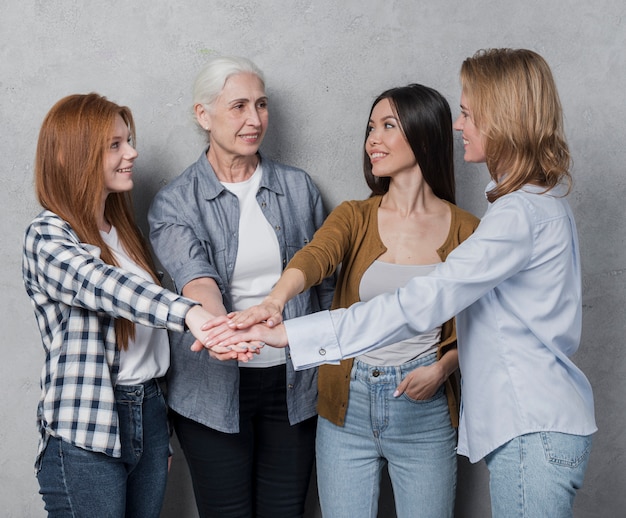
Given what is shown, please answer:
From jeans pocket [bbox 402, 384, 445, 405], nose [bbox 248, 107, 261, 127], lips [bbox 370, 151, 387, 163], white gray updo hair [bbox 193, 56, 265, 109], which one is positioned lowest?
jeans pocket [bbox 402, 384, 445, 405]

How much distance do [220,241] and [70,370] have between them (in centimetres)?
60

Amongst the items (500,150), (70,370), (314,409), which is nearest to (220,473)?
(314,409)

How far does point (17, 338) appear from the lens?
2.66m

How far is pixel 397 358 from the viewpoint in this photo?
2.13m

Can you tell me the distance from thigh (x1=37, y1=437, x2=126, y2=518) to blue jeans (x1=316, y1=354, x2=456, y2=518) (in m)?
0.61

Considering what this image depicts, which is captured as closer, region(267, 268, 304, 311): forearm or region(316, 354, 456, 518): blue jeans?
region(267, 268, 304, 311): forearm

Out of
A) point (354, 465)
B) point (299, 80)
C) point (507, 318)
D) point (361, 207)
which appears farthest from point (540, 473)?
point (299, 80)

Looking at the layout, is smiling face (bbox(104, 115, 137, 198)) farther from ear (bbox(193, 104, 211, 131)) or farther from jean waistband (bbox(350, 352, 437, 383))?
jean waistband (bbox(350, 352, 437, 383))

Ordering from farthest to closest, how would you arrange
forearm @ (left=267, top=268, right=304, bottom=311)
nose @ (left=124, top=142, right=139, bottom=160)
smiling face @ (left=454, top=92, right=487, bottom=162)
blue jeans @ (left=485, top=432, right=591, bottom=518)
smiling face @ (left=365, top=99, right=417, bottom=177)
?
smiling face @ (left=365, top=99, right=417, bottom=177) → nose @ (left=124, top=142, right=139, bottom=160) → forearm @ (left=267, top=268, right=304, bottom=311) → smiling face @ (left=454, top=92, right=487, bottom=162) → blue jeans @ (left=485, top=432, right=591, bottom=518)

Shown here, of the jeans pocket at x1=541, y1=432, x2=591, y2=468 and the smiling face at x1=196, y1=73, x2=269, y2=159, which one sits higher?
the smiling face at x1=196, y1=73, x2=269, y2=159

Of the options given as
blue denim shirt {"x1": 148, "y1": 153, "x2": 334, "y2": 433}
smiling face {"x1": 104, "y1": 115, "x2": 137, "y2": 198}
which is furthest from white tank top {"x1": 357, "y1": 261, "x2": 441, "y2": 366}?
smiling face {"x1": 104, "y1": 115, "x2": 137, "y2": 198}

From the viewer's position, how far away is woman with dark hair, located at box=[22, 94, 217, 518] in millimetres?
1870

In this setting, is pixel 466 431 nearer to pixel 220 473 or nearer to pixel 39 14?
pixel 220 473

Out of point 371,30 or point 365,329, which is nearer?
point 365,329
